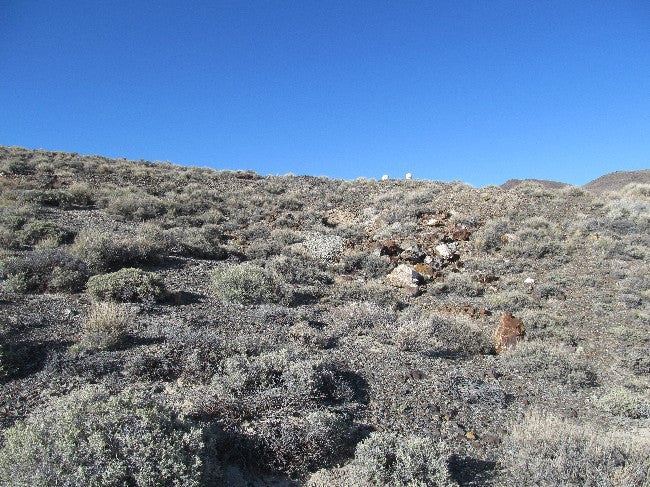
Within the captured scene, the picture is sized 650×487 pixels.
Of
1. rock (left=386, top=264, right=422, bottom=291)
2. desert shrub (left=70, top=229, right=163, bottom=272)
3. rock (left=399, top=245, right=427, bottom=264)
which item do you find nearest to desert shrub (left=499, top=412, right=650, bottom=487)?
rock (left=386, top=264, right=422, bottom=291)

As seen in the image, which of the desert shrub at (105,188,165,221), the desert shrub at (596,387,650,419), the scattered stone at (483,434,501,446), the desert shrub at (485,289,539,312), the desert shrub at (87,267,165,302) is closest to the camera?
the scattered stone at (483,434,501,446)

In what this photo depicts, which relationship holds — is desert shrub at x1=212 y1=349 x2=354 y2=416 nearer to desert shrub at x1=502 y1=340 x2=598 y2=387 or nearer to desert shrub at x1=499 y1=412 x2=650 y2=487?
desert shrub at x1=499 y1=412 x2=650 y2=487

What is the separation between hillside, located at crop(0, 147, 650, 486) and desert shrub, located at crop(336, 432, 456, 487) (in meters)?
0.02

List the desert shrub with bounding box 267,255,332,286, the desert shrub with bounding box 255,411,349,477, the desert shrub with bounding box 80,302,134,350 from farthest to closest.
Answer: the desert shrub with bounding box 267,255,332,286 < the desert shrub with bounding box 80,302,134,350 < the desert shrub with bounding box 255,411,349,477

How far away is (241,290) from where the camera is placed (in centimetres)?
884

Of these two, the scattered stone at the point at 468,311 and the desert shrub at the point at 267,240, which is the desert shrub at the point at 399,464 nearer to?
the scattered stone at the point at 468,311

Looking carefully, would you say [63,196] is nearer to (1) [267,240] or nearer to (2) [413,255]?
(1) [267,240]

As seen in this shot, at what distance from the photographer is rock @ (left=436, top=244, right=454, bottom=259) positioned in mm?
13227

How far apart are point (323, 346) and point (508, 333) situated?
3.80 meters

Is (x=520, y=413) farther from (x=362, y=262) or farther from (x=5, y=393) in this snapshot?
(x=362, y=262)

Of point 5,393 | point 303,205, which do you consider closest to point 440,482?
point 5,393

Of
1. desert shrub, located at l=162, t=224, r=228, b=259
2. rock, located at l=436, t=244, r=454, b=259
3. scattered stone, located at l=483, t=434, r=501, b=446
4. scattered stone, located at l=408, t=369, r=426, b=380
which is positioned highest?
desert shrub, located at l=162, t=224, r=228, b=259

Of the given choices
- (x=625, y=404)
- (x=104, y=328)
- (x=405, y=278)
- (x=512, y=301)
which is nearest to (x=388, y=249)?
(x=405, y=278)

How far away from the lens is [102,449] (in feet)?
11.4
